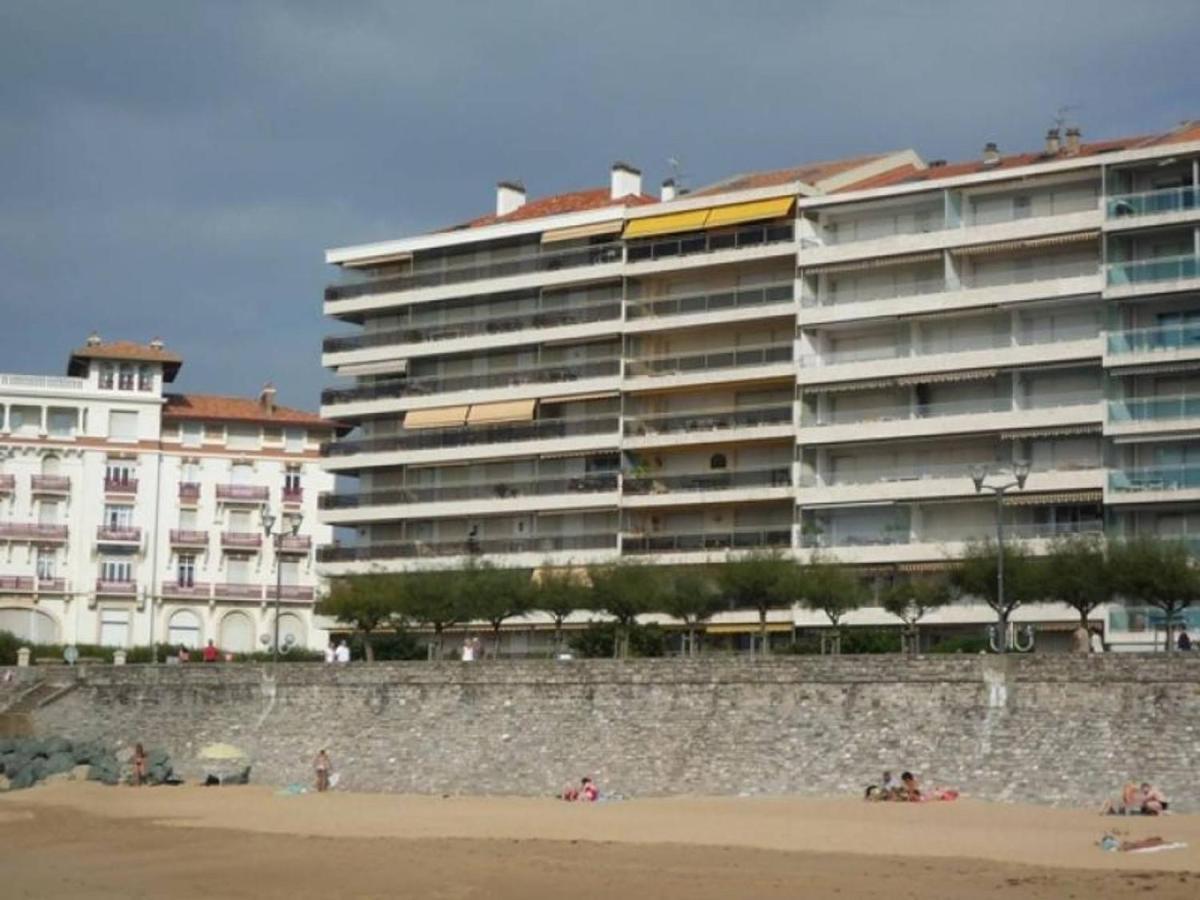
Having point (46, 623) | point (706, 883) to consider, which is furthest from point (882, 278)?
point (46, 623)

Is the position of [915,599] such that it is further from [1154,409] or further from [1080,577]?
[1154,409]

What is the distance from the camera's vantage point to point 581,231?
81.3 m

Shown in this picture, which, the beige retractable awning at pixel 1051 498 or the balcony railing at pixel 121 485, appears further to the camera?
the balcony railing at pixel 121 485

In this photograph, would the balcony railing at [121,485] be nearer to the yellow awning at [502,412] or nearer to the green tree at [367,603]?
the yellow awning at [502,412]

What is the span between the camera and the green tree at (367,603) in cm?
7375

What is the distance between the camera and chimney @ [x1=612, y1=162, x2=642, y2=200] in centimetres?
8750

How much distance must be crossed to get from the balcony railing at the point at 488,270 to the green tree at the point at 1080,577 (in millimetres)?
26484

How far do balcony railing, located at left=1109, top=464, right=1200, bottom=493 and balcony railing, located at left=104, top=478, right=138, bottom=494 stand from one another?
52.2 metres

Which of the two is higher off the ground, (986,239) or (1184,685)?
(986,239)

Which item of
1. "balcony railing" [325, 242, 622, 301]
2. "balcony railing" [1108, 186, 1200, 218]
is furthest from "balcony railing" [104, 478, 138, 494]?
"balcony railing" [1108, 186, 1200, 218]

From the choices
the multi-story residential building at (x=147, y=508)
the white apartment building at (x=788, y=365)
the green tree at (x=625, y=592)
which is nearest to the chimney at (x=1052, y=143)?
the white apartment building at (x=788, y=365)

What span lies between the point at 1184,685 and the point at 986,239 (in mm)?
26441

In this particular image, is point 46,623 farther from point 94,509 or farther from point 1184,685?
point 1184,685

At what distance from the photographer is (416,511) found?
278ft
